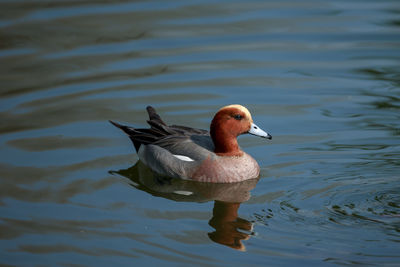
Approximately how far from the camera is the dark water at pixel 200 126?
667 cm

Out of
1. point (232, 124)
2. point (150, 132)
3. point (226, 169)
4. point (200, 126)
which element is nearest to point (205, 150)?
point (226, 169)

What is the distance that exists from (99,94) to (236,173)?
3189mm

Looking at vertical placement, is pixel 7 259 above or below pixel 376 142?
below

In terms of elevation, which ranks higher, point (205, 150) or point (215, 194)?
point (205, 150)

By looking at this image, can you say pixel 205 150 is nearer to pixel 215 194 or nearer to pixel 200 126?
pixel 215 194

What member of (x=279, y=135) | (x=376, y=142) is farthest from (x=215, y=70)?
(x=376, y=142)

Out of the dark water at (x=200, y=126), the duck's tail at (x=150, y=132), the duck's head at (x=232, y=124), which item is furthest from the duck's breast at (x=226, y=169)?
the duck's tail at (x=150, y=132)

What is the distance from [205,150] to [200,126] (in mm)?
1094

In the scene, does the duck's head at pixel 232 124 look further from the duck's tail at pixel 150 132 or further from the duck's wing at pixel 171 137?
the duck's tail at pixel 150 132

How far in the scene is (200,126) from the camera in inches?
379

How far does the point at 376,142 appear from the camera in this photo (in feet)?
29.1

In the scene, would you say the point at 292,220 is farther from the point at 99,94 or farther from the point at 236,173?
the point at 99,94

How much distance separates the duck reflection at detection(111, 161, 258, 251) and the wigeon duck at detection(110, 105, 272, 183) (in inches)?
4.0

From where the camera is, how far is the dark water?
6668 mm
